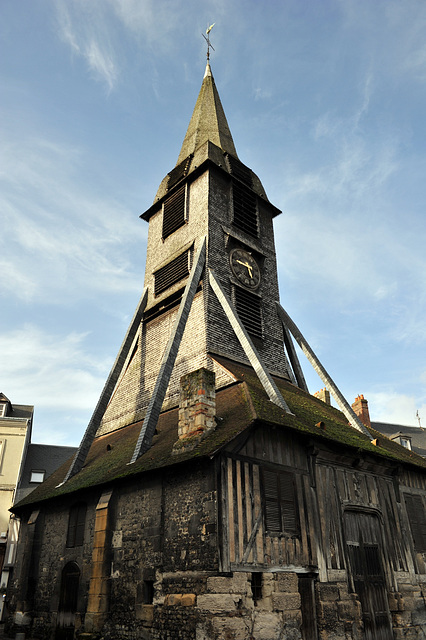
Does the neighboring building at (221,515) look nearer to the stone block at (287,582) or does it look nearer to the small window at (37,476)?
the stone block at (287,582)

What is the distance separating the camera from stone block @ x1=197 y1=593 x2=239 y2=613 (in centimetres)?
892

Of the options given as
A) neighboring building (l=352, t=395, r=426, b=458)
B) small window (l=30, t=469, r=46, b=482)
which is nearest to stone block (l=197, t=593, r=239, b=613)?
small window (l=30, t=469, r=46, b=482)

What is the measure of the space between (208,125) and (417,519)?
19.1 meters

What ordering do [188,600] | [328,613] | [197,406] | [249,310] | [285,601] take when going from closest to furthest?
[188,600], [285,601], [328,613], [197,406], [249,310]

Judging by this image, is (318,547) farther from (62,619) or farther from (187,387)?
(62,619)

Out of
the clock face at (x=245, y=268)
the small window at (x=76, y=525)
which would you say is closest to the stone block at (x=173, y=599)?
the small window at (x=76, y=525)

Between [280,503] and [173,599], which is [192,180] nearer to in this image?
[280,503]

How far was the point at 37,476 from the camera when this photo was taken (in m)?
23.0

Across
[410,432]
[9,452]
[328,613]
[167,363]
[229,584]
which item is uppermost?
[410,432]

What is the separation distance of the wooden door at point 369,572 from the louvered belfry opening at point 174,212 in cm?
1311

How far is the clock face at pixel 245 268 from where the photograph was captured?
1862 centimetres

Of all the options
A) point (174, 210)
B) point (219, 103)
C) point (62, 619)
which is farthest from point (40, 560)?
point (219, 103)

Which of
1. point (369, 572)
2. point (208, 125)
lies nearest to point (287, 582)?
point (369, 572)

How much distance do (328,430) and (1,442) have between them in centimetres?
1636
